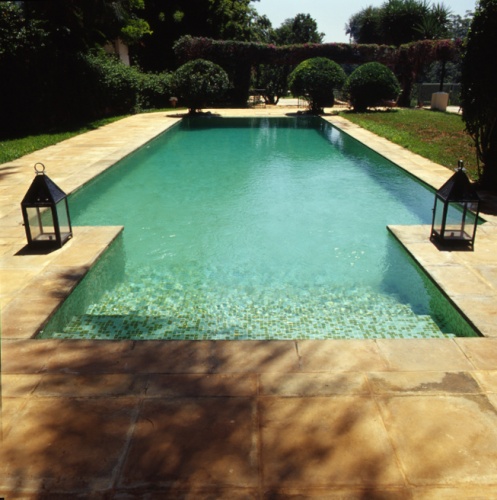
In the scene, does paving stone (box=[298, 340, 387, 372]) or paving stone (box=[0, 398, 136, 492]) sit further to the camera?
paving stone (box=[298, 340, 387, 372])

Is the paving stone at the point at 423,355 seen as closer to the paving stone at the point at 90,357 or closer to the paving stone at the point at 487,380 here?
the paving stone at the point at 487,380

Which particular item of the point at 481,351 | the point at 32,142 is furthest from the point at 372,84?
the point at 481,351

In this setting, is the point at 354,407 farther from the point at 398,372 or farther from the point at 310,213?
the point at 310,213

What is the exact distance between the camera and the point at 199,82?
1927cm

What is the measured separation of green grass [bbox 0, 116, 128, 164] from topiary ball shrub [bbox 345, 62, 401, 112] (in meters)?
10.7

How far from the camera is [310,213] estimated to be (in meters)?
7.69

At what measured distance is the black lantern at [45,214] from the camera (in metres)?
5.06

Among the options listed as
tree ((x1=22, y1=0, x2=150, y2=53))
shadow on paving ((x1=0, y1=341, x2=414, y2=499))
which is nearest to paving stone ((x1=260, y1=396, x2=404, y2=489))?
shadow on paving ((x1=0, y1=341, x2=414, y2=499))

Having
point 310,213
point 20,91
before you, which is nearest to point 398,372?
point 310,213

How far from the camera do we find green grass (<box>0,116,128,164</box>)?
36.0 feet

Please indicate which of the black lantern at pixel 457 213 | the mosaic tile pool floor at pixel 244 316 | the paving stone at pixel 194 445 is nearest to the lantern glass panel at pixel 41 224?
the mosaic tile pool floor at pixel 244 316

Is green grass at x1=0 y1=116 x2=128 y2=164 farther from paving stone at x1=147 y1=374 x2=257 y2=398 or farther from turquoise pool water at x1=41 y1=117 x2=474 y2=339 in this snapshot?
paving stone at x1=147 y1=374 x2=257 y2=398

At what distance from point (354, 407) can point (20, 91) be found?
1545 centimetres

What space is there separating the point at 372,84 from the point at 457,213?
51.5ft
